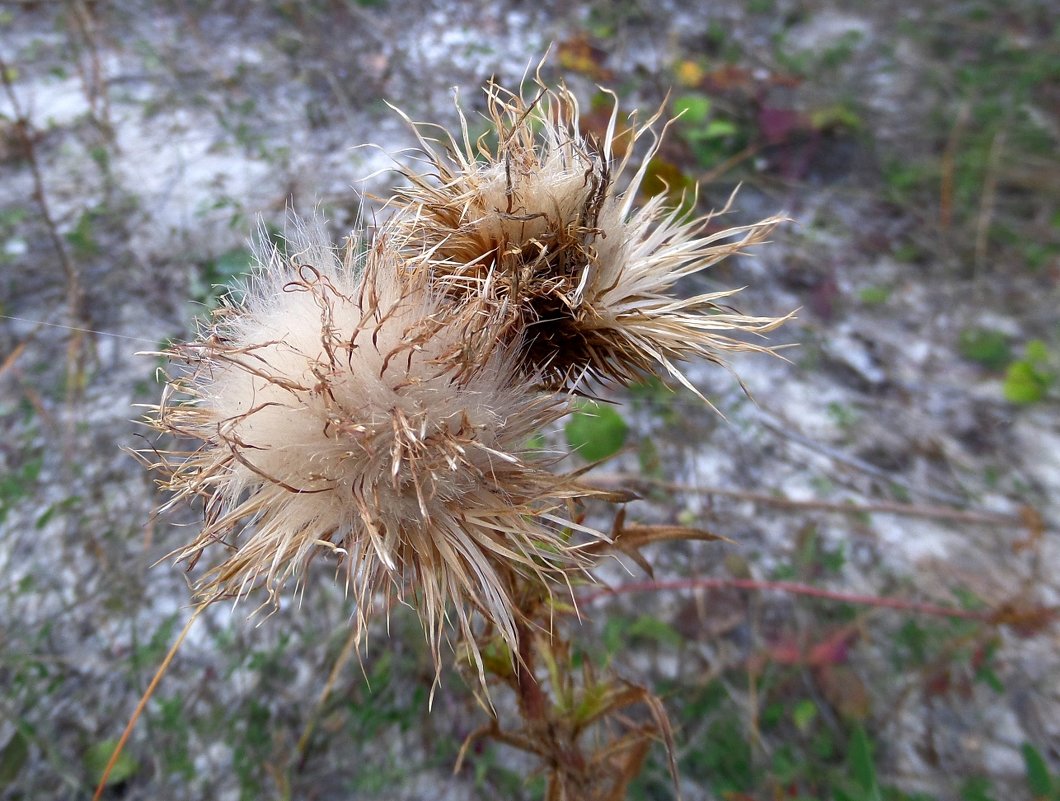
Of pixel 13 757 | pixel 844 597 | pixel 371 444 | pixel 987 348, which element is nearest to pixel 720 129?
pixel 987 348

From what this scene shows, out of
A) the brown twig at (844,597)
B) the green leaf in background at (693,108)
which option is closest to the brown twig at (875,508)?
the brown twig at (844,597)

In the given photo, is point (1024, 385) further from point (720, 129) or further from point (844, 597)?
point (720, 129)

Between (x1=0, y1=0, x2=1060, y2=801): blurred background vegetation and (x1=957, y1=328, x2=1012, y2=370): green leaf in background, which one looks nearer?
(x1=0, y1=0, x2=1060, y2=801): blurred background vegetation

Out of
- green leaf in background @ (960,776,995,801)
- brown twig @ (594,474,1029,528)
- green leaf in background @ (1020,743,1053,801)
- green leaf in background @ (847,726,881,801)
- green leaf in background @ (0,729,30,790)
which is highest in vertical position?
green leaf in background @ (847,726,881,801)

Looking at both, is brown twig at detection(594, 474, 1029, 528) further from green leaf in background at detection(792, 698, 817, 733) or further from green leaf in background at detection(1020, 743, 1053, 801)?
green leaf in background at detection(1020, 743, 1053, 801)

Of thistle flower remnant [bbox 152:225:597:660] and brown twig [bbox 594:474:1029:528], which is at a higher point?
thistle flower remnant [bbox 152:225:597:660]

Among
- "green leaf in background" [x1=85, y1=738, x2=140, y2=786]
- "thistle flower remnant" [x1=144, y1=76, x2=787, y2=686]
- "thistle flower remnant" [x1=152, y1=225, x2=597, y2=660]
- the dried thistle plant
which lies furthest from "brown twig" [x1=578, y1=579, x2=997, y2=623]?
"green leaf in background" [x1=85, y1=738, x2=140, y2=786]

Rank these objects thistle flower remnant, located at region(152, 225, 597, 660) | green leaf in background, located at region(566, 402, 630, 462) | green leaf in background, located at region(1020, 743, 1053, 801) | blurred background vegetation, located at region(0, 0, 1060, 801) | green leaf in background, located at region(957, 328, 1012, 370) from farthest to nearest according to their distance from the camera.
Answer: green leaf in background, located at region(957, 328, 1012, 370) < green leaf in background, located at region(566, 402, 630, 462) < blurred background vegetation, located at region(0, 0, 1060, 801) < green leaf in background, located at region(1020, 743, 1053, 801) < thistle flower remnant, located at region(152, 225, 597, 660)
